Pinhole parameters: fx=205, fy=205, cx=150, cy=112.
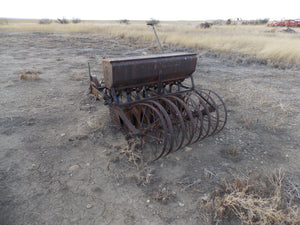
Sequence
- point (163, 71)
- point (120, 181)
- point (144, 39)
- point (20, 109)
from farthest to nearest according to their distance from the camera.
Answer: point (144, 39), point (20, 109), point (163, 71), point (120, 181)

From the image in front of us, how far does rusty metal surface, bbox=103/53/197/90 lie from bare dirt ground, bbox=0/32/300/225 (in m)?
1.12

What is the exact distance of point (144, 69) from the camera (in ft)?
11.2

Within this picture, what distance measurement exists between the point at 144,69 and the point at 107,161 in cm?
162

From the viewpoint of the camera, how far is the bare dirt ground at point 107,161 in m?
2.47

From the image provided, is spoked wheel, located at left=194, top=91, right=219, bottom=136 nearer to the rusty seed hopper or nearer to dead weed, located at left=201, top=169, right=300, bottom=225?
the rusty seed hopper

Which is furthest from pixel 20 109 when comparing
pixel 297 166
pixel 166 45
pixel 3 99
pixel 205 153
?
pixel 166 45

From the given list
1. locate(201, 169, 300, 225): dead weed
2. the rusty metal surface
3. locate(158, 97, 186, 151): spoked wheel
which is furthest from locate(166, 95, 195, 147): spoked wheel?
locate(201, 169, 300, 225): dead weed

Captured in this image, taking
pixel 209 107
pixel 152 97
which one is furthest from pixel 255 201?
pixel 152 97

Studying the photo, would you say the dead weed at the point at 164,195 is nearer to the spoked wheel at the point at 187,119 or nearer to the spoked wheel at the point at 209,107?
the spoked wheel at the point at 187,119

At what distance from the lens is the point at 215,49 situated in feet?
39.2

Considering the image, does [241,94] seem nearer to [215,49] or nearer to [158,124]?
[158,124]

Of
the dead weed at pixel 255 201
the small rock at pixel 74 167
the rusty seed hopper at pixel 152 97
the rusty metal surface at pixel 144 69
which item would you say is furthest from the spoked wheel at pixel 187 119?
the small rock at pixel 74 167

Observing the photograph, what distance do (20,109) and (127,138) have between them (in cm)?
303

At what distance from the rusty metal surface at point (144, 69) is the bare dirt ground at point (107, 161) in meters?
1.12
